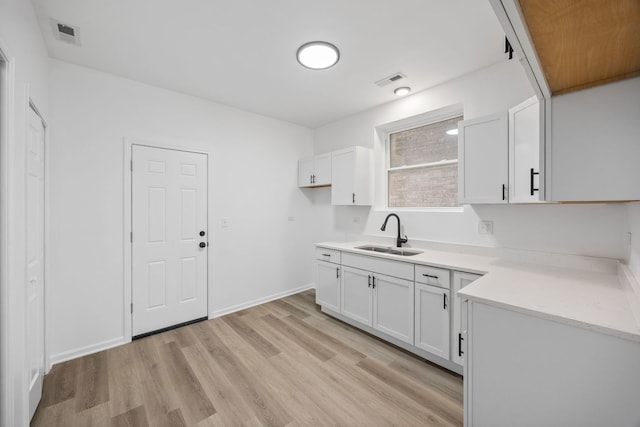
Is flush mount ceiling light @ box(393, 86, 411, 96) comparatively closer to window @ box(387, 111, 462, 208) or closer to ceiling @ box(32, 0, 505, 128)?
ceiling @ box(32, 0, 505, 128)

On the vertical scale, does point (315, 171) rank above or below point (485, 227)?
above

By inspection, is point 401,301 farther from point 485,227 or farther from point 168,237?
point 168,237

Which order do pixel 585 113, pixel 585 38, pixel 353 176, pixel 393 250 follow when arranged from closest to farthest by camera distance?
pixel 585 38 < pixel 585 113 < pixel 393 250 < pixel 353 176

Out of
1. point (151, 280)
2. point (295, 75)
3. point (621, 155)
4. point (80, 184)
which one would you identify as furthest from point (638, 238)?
point (80, 184)

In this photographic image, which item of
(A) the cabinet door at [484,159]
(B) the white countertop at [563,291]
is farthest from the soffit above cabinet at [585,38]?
(A) the cabinet door at [484,159]

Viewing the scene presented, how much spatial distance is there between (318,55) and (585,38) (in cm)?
187

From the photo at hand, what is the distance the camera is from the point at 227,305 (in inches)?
132

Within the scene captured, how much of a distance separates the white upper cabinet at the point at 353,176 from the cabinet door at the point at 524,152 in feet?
5.33

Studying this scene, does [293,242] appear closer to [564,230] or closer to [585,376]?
[564,230]

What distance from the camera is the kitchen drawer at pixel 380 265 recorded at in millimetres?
2375

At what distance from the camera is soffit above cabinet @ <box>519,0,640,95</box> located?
659 millimetres

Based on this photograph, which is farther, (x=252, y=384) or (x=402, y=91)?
(x=402, y=91)

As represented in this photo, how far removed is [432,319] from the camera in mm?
2189

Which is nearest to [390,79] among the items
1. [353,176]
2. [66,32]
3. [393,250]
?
[353,176]
